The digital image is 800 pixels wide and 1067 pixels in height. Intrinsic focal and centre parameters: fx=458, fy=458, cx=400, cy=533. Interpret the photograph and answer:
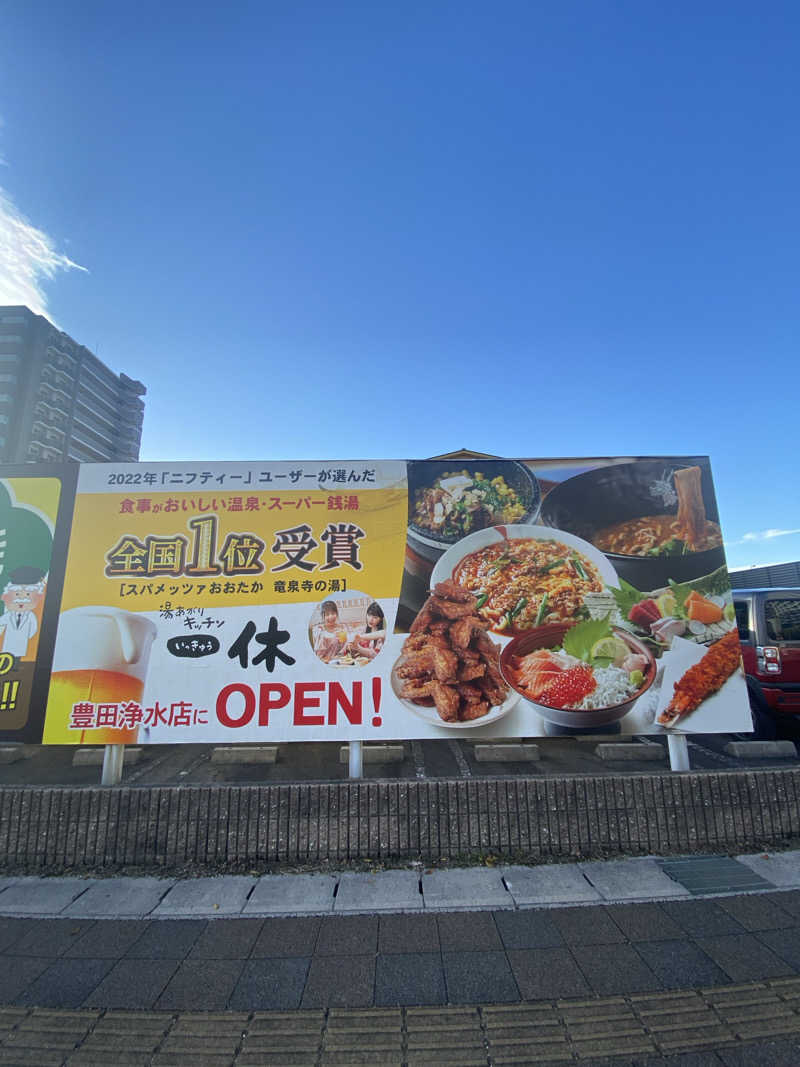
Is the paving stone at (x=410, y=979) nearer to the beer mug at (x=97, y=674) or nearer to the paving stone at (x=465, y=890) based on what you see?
the paving stone at (x=465, y=890)

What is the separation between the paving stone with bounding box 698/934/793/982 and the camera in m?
2.79

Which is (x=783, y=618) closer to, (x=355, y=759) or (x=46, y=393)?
(x=355, y=759)

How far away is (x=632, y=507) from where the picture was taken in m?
5.01

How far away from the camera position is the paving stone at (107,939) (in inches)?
120

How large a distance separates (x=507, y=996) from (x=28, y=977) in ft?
9.65

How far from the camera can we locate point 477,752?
572 centimetres

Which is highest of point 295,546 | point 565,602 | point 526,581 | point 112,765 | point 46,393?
point 46,393

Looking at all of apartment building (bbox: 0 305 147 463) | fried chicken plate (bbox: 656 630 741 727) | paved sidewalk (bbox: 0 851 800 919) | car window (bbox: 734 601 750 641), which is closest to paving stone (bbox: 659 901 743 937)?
paved sidewalk (bbox: 0 851 800 919)

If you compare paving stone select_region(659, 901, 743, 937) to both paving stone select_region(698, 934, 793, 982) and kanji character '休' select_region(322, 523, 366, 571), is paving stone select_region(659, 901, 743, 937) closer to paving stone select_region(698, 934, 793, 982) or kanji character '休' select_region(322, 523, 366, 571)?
paving stone select_region(698, 934, 793, 982)

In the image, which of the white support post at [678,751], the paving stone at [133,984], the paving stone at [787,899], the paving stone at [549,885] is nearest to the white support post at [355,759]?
the paving stone at [549,885]

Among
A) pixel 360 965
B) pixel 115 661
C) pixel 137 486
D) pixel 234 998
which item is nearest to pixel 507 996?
pixel 360 965

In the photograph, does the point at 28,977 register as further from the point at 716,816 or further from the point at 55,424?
the point at 55,424

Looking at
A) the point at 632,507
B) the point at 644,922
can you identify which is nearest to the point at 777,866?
the point at 644,922

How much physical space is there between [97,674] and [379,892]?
10.7 feet
